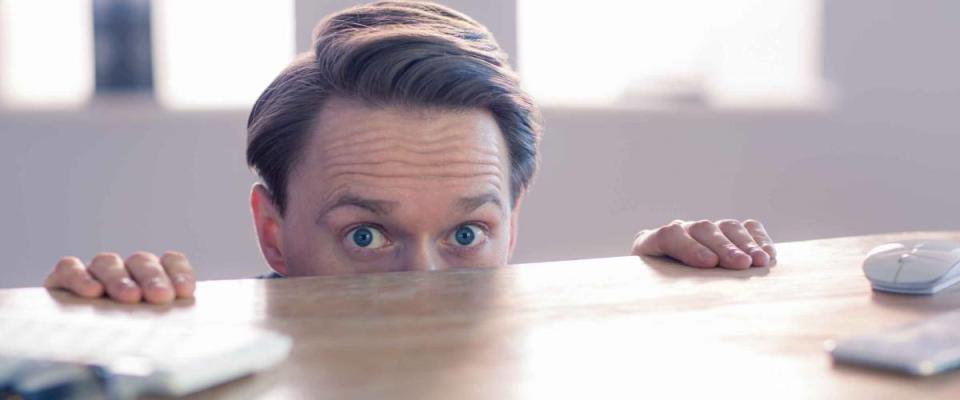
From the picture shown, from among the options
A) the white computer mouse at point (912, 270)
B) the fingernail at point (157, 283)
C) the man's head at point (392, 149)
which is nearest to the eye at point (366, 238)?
the man's head at point (392, 149)

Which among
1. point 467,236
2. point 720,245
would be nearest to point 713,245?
point 720,245

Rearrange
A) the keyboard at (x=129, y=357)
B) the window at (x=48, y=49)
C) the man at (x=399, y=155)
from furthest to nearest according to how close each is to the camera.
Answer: the window at (x=48, y=49)
the man at (x=399, y=155)
the keyboard at (x=129, y=357)

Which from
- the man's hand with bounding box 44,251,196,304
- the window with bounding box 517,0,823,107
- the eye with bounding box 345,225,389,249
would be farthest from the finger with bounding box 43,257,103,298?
the window with bounding box 517,0,823,107

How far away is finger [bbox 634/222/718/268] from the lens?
1.01 metres

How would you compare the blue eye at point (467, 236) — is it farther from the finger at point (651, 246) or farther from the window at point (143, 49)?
the window at point (143, 49)

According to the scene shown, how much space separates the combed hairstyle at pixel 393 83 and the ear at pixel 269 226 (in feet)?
0.05

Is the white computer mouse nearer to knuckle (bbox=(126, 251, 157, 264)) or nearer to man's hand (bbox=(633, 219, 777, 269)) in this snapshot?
man's hand (bbox=(633, 219, 777, 269))

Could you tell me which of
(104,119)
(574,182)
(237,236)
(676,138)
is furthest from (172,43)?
Result: (676,138)

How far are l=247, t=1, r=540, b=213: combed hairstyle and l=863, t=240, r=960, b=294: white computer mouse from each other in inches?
25.2

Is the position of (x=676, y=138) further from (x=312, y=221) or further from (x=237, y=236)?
(x=312, y=221)

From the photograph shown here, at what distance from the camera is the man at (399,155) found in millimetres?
1236

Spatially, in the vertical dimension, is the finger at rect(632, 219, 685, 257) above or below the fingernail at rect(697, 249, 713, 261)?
below

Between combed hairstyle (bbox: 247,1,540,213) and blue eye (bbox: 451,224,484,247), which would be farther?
combed hairstyle (bbox: 247,1,540,213)

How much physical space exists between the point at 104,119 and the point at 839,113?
254 cm
